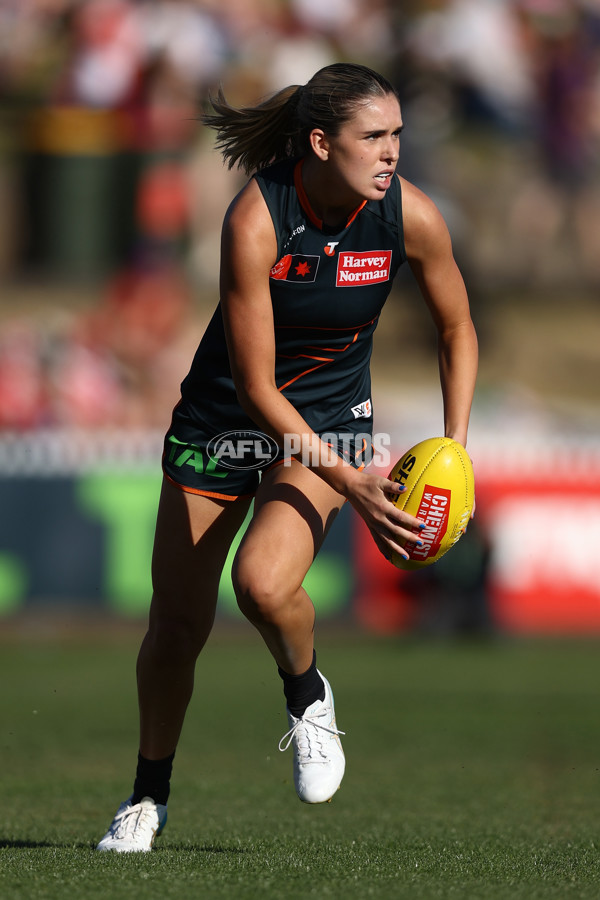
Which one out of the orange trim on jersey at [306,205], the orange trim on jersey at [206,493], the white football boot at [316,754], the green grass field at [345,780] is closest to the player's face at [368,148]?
the orange trim on jersey at [306,205]

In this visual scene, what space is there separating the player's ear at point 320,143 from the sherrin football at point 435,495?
92 cm

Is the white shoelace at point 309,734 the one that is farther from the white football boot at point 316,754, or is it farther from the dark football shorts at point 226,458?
the dark football shorts at point 226,458

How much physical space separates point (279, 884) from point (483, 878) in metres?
0.57

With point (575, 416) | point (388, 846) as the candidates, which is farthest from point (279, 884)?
point (575, 416)

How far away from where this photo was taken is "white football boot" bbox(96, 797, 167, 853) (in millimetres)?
4293

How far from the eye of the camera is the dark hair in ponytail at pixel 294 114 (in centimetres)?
392

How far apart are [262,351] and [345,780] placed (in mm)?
2808

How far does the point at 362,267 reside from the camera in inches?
163

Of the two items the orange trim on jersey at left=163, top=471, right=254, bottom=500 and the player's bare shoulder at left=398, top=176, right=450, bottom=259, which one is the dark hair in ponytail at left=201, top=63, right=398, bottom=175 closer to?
the player's bare shoulder at left=398, top=176, right=450, bottom=259

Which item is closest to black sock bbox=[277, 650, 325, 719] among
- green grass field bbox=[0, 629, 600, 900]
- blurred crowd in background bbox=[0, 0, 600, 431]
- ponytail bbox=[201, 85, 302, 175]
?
green grass field bbox=[0, 629, 600, 900]

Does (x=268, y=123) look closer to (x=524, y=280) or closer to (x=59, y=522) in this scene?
(x=59, y=522)

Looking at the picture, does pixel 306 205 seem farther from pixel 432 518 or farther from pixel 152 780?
pixel 152 780

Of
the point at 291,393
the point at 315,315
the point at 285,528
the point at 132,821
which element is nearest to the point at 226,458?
the point at 291,393

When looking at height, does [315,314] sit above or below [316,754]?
above
